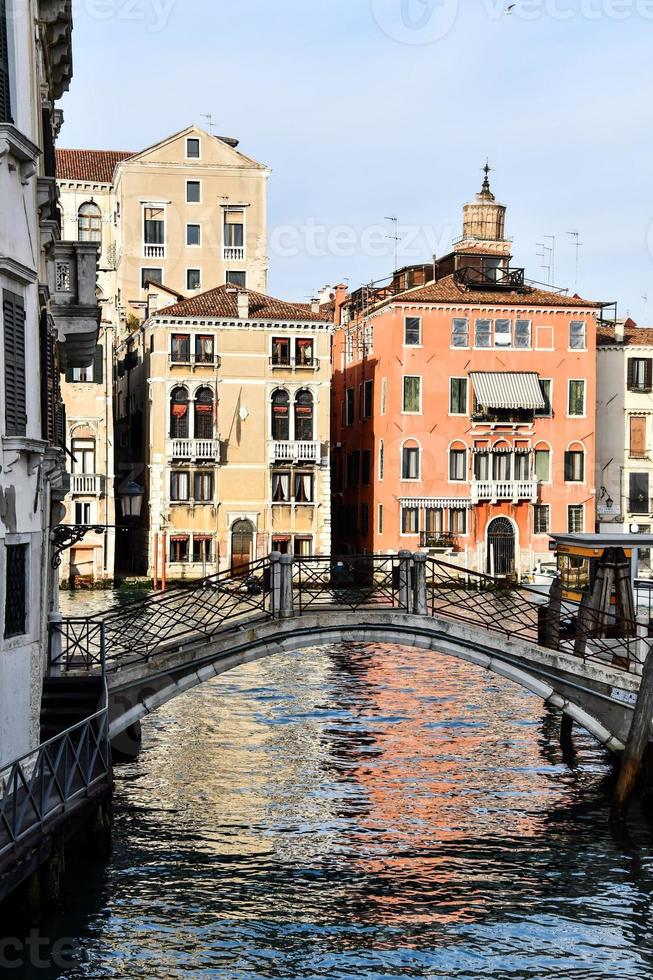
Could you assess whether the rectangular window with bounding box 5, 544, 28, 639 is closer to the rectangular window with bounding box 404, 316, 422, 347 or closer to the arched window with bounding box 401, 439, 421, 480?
the arched window with bounding box 401, 439, 421, 480

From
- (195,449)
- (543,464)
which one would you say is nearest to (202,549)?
(195,449)

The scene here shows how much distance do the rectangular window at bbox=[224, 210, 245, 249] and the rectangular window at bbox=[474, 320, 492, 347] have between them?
424 inches

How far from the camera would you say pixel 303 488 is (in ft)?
167

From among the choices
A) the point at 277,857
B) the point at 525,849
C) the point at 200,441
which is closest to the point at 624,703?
the point at 525,849

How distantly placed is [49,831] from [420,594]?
275 inches

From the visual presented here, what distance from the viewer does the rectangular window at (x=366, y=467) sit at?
5281 centimetres

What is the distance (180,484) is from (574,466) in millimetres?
14527

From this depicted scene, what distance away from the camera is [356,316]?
5622cm

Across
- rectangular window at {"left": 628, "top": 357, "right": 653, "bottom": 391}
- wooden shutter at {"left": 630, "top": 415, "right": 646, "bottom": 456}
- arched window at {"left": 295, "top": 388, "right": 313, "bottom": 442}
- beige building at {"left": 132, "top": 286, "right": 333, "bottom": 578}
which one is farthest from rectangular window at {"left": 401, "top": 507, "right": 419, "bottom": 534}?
rectangular window at {"left": 628, "top": 357, "right": 653, "bottom": 391}

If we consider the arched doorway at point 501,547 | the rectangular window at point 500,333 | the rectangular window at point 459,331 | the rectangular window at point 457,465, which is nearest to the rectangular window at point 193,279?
the rectangular window at point 459,331

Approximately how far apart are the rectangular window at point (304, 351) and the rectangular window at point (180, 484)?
18.4 ft

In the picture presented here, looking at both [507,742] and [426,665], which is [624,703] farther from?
[426,665]

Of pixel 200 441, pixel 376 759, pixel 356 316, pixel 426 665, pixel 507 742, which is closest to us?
pixel 376 759

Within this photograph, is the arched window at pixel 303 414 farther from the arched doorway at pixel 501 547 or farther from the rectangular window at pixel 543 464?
the rectangular window at pixel 543 464
